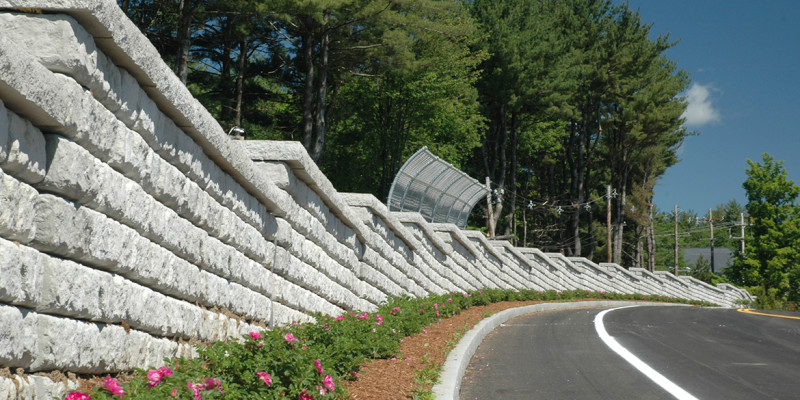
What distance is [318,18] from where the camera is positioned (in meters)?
23.7


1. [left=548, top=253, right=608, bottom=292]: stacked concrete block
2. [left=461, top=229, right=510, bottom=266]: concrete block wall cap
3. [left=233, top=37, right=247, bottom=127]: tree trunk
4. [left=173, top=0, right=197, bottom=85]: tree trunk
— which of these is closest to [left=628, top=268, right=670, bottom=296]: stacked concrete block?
A: [left=548, top=253, right=608, bottom=292]: stacked concrete block

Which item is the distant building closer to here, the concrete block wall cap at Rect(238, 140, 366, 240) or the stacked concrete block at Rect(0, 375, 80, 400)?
→ the concrete block wall cap at Rect(238, 140, 366, 240)

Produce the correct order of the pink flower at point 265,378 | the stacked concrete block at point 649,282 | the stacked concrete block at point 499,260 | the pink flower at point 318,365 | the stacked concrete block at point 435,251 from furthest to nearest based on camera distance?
the stacked concrete block at point 649,282 < the stacked concrete block at point 499,260 < the stacked concrete block at point 435,251 < the pink flower at point 318,365 < the pink flower at point 265,378

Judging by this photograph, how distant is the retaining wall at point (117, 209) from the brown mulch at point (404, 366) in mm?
1284

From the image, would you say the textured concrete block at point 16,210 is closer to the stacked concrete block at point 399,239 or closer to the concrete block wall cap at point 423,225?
the stacked concrete block at point 399,239

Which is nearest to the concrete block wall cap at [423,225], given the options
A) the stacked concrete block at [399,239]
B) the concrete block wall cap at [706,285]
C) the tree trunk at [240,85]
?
the stacked concrete block at [399,239]

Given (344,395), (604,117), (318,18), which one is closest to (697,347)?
(344,395)

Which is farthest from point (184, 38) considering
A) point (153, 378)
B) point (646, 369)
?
point (153, 378)

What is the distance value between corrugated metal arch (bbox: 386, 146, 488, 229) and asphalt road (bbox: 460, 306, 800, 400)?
18.8ft

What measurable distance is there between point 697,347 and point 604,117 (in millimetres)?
43184

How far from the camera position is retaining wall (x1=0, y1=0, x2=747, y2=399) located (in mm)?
3729

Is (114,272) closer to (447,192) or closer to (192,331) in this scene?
(192,331)

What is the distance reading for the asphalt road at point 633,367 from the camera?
25.2 ft

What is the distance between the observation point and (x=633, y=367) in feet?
30.5
